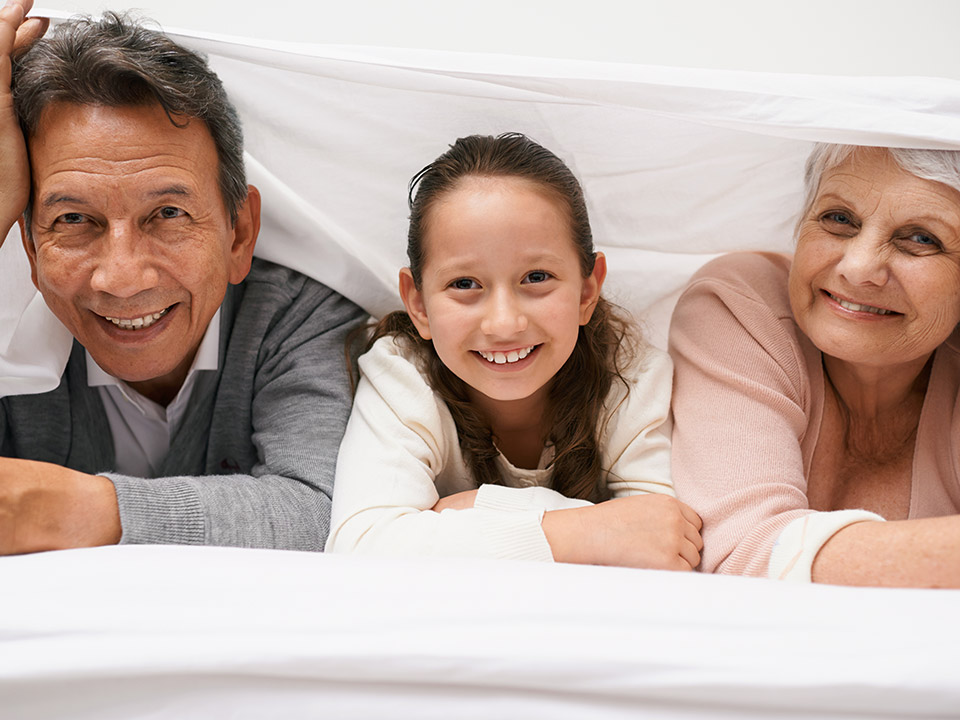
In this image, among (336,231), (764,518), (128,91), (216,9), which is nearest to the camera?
(764,518)

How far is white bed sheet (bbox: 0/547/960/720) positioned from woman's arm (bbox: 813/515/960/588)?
0.09 m

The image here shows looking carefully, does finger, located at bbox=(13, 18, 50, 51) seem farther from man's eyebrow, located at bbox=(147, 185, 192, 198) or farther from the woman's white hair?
the woman's white hair

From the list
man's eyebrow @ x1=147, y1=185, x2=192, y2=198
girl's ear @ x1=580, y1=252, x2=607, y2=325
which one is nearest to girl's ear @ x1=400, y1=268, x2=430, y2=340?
girl's ear @ x1=580, y1=252, x2=607, y2=325

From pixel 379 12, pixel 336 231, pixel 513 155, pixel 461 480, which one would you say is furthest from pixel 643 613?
pixel 379 12

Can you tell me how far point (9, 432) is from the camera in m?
1.67

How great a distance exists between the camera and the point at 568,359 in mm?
1599

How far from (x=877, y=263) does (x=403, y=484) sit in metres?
0.75

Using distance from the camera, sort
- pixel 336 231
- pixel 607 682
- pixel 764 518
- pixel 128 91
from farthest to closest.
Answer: pixel 336 231 → pixel 128 91 → pixel 764 518 → pixel 607 682

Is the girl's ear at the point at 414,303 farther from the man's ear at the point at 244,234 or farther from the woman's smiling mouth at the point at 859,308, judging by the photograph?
the woman's smiling mouth at the point at 859,308

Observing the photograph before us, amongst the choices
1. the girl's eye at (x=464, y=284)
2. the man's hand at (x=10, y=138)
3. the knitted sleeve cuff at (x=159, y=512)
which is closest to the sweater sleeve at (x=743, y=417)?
the girl's eye at (x=464, y=284)

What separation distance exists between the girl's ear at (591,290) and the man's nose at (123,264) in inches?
26.6

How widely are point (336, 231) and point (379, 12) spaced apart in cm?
85

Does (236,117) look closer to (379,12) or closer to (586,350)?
(586,350)

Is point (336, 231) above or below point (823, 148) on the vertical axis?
below
